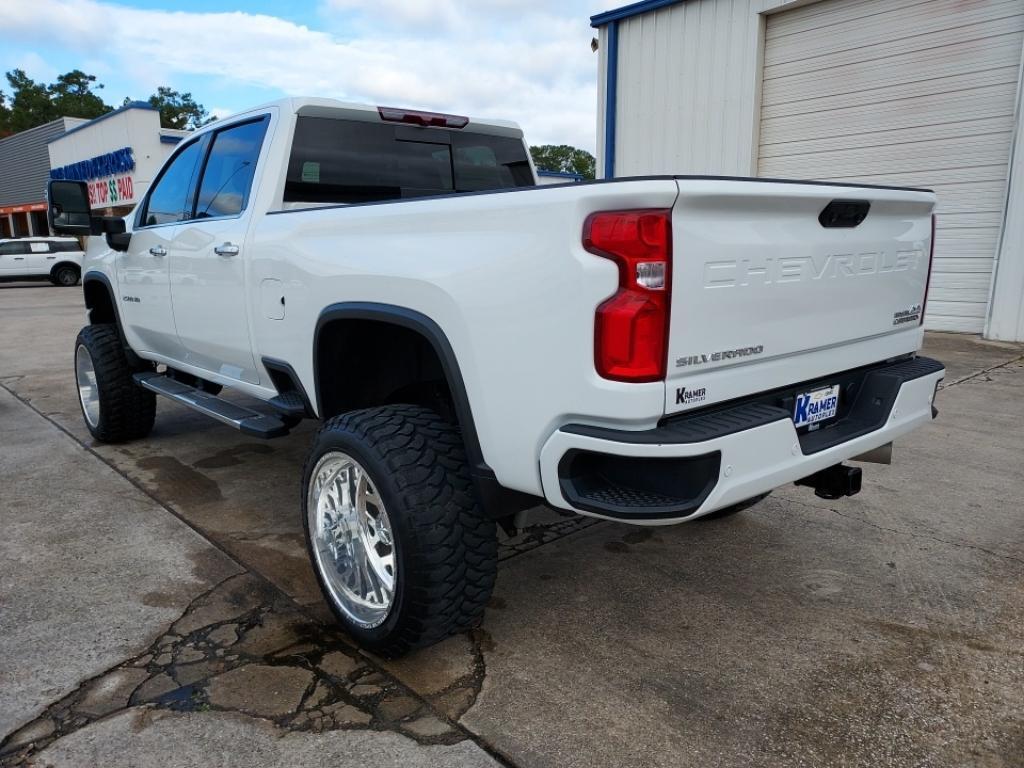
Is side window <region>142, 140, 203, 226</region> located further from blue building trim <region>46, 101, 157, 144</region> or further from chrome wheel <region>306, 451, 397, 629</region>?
blue building trim <region>46, 101, 157, 144</region>

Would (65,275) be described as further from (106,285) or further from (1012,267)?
(1012,267)

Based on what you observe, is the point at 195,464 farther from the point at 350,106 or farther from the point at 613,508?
the point at 613,508

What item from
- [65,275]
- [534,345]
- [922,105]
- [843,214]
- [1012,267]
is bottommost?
[65,275]

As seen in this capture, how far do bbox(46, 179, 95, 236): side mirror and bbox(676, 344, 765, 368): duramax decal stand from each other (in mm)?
4059

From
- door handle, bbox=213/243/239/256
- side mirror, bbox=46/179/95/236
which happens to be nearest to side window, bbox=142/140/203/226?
side mirror, bbox=46/179/95/236

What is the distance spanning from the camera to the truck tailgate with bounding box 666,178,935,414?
2.05 m

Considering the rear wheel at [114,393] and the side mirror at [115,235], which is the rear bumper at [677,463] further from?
the rear wheel at [114,393]

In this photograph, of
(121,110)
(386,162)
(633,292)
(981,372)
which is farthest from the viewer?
(121,110)

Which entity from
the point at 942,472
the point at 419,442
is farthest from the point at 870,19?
the point at 419,442

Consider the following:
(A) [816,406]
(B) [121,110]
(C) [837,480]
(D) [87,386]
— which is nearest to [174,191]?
(D) [87,386]

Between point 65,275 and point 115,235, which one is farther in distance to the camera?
point 65,275

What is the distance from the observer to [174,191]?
4492 millimetres

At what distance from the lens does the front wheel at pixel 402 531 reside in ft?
7.84

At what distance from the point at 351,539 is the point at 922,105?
950 centimetres
